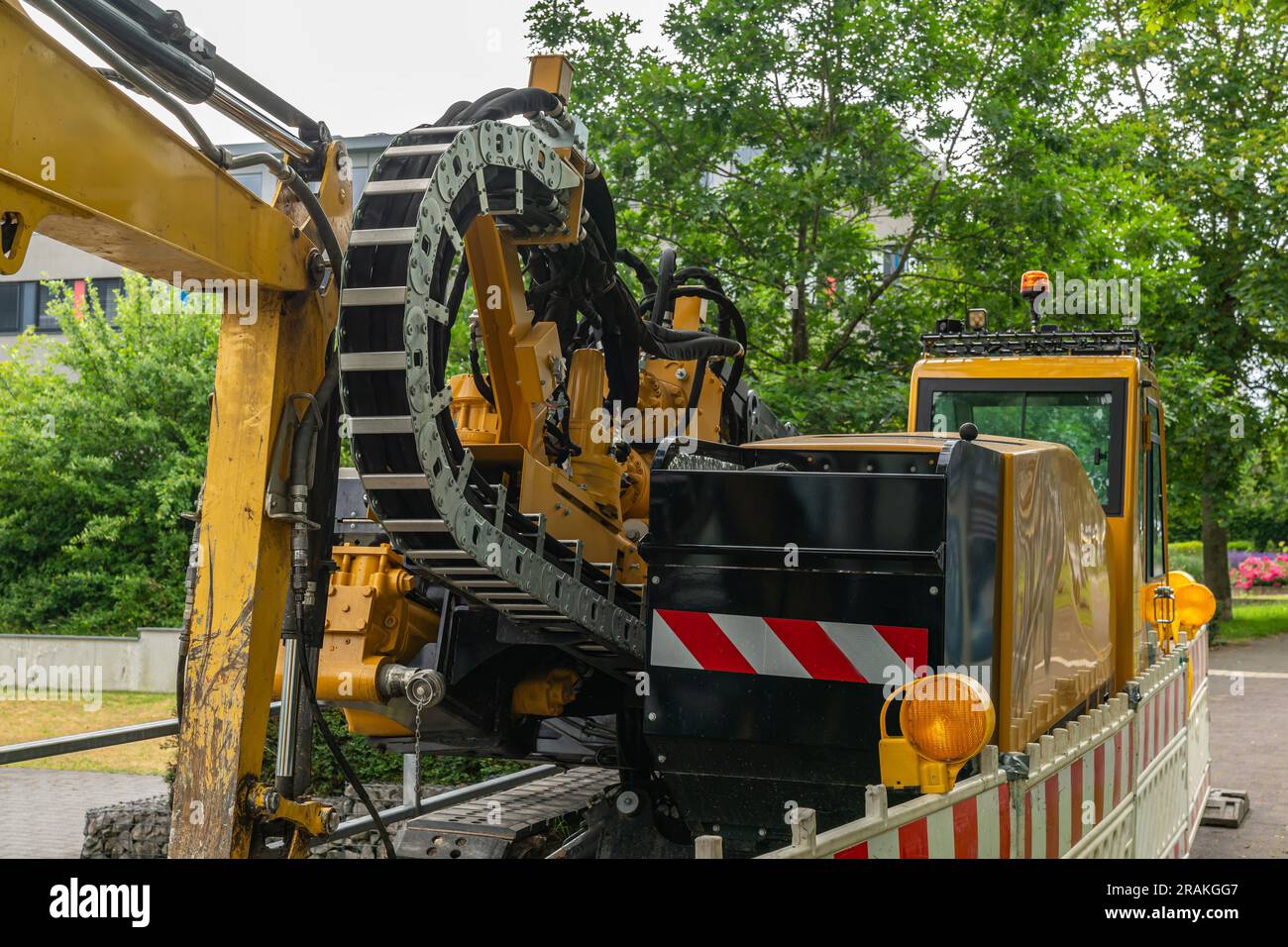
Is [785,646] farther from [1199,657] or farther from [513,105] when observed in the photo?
[1199,657]

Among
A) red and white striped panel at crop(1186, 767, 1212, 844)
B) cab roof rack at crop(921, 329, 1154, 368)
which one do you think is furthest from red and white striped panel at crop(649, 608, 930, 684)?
red and white striped panel at crop(1186, 767, 1212, 844)

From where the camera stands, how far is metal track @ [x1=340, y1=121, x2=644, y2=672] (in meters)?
4.27

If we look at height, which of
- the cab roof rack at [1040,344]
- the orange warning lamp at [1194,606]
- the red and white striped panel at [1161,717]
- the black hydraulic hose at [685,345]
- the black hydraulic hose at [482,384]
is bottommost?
the red and white striped panel at [1161,717]

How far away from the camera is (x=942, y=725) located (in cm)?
340

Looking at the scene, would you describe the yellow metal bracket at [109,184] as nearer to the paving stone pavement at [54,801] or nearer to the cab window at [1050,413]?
the cab window at [1050,413]

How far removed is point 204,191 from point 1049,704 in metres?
3.53

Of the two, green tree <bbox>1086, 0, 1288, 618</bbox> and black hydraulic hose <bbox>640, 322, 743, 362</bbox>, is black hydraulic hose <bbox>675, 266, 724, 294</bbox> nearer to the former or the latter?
black hydraulic hose <bbox>640, 322, 743, 362</bbox>

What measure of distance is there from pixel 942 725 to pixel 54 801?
10.0 metres

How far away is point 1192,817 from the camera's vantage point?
8641 millimetres

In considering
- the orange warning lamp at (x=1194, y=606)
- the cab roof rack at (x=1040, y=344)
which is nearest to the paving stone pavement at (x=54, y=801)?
the cab roof rack at (x=1040, y=344)

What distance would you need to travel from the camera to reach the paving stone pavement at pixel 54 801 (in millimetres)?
9180

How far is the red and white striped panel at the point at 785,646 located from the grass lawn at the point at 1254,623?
22700 mm
